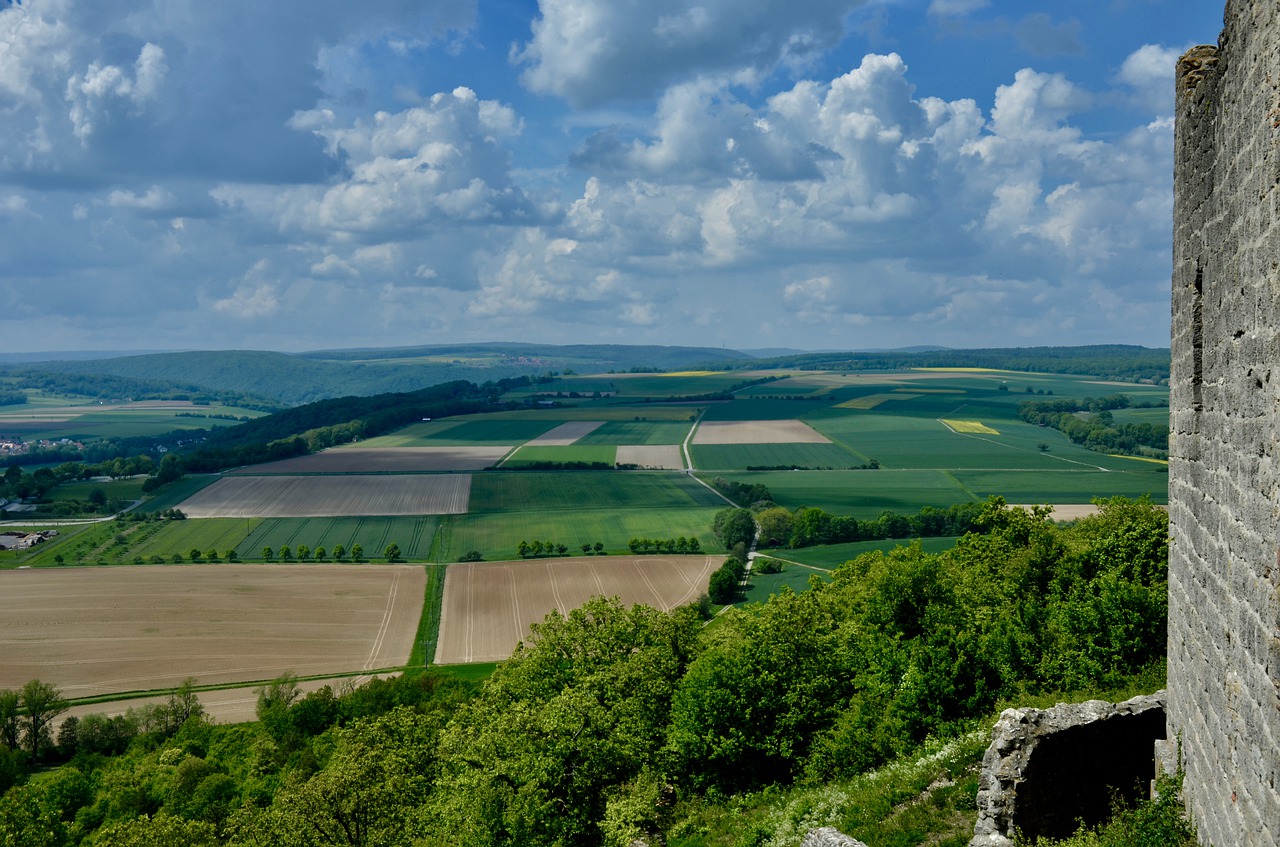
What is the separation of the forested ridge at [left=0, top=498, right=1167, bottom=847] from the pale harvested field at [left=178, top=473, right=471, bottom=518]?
7326cm

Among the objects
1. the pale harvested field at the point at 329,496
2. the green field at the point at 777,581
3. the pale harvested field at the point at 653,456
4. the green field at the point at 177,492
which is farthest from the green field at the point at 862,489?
the green field at the point at 177,492

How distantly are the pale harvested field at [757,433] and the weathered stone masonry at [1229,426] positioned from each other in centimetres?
14328

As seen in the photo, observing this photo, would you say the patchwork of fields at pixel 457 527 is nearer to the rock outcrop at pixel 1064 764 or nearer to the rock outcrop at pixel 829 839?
the rock outcrop at pixel 829 839

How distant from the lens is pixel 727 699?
26.5 meters

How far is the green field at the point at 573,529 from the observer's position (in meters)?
95.0

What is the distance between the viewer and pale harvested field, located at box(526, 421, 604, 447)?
159 meters

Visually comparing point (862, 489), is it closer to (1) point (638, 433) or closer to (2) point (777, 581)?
(2) point (777, 581)

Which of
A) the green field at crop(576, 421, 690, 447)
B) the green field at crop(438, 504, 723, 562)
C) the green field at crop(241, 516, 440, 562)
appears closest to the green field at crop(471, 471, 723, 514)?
the green field at crop(438, 504, 723, 562)

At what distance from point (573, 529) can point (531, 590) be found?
21102mm

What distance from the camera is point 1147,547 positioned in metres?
26.7

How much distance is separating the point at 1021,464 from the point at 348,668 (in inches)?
3532

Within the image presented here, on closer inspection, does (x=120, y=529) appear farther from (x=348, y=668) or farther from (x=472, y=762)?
(x=472, y=762)

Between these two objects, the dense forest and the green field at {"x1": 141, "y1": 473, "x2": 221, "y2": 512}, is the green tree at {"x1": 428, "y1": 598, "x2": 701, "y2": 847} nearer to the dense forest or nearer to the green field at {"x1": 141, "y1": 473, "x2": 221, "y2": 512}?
the green field at {"x1": 141, "y1": 473, "x2": 221, "y2": 512}

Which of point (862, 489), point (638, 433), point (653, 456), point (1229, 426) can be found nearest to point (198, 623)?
point (862, 489)
